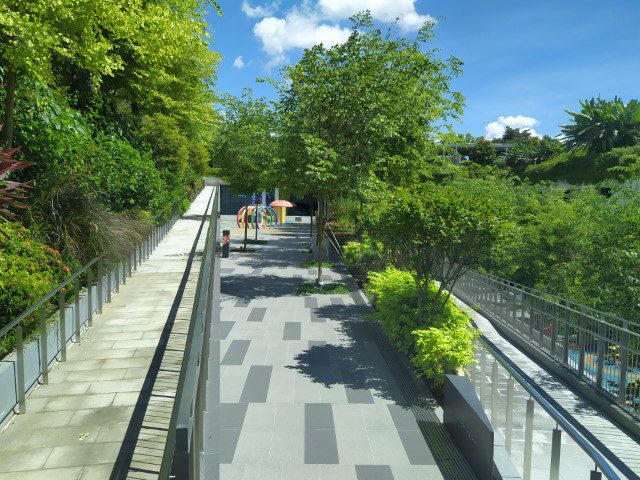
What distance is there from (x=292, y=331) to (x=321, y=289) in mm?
4336

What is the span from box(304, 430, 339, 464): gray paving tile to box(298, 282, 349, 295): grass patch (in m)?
8.45

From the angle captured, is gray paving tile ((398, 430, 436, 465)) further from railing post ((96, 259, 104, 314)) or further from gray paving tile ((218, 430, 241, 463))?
railing post ((96, 259, 104, 314))

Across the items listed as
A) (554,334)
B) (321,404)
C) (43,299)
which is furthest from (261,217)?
(43,299)

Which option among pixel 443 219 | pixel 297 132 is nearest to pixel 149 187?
pixel 297 132

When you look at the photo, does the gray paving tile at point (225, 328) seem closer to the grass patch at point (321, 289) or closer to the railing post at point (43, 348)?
the grass patch at point (321, 289)

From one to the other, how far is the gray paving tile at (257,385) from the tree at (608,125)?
5126cm

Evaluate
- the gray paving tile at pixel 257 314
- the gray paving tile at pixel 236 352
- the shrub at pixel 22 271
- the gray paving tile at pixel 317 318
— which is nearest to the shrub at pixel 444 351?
the gray paving tile at pixel 236 352

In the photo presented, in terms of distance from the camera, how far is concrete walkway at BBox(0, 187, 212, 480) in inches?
165

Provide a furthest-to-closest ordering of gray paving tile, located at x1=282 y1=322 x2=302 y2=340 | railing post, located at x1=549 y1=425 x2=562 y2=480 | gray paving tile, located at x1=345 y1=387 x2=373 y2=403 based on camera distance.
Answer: gray paving tile, located at x1=282 y1=322 x2=302 y2=340 < gray paving tile, located at x1=345 y1=387 x2=373 y2=403 < railing post, located at x1=549 y1=425 x2=562 y2=480

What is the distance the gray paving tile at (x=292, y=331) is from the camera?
10.1 meters

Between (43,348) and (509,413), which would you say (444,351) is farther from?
(43,348)

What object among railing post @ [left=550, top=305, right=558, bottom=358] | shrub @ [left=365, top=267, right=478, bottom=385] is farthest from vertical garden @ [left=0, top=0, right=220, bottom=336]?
railing post @ [left=550, top=305, right=558, bottom=358]

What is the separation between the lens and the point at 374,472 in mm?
5184

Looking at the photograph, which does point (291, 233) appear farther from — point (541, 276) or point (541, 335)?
point (541, 335)
